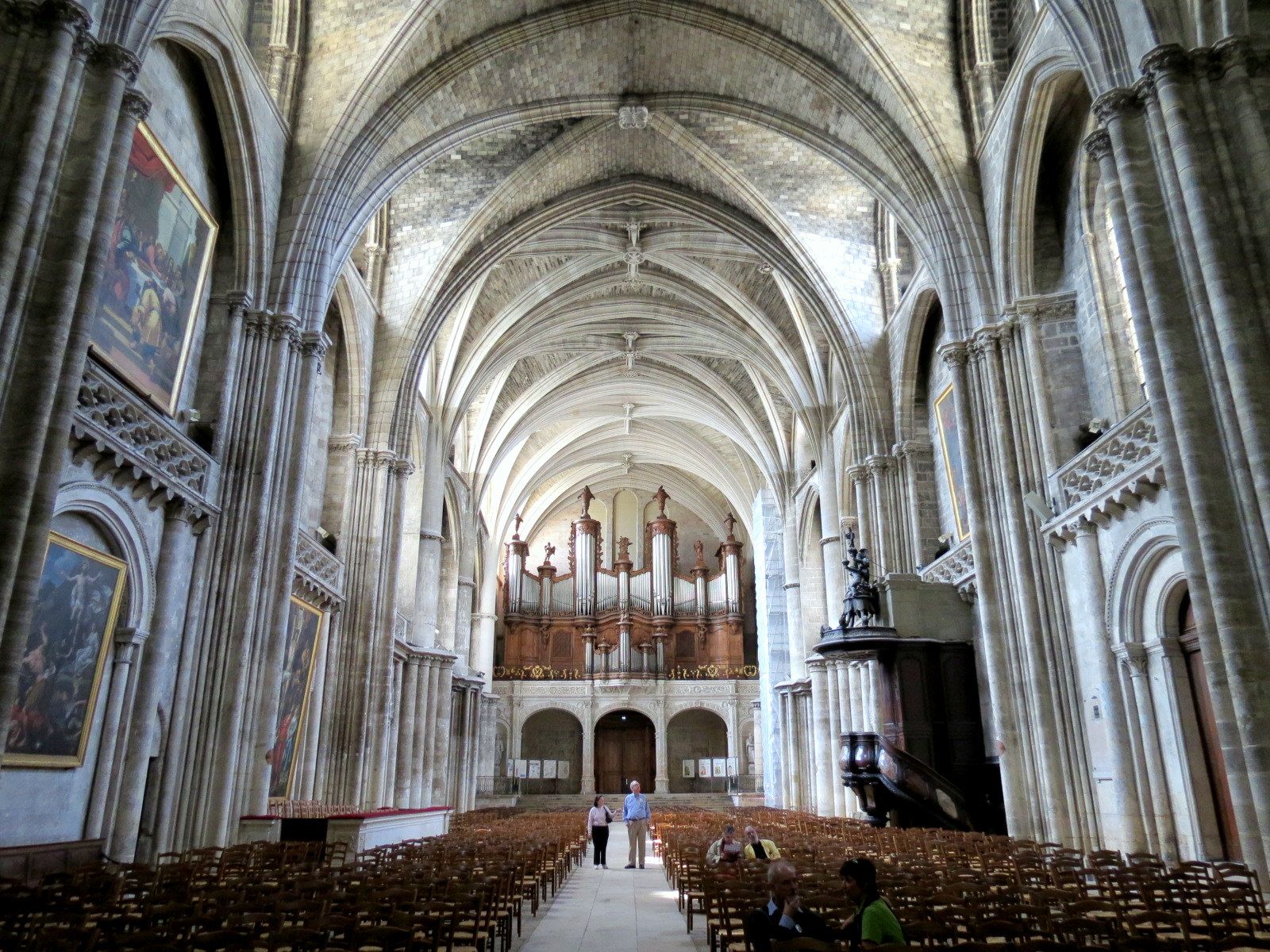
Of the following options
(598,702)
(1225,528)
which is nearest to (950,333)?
(1225,528)

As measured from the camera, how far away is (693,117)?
62.3ft

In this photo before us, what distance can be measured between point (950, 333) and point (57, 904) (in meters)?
12.8

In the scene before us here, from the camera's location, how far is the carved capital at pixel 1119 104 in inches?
352

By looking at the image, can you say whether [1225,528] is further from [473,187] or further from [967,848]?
[473,187]

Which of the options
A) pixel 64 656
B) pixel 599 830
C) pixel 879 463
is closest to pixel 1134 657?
pixel 599 830

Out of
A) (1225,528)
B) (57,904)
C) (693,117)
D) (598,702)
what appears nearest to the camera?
(57,904)

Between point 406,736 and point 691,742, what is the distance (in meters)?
19.3

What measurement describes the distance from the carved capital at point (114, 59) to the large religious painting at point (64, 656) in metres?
4.37

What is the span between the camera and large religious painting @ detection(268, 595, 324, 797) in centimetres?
1470

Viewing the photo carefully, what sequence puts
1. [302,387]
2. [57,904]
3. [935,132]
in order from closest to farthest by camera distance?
[57,904] < [302,387] < [935,132]

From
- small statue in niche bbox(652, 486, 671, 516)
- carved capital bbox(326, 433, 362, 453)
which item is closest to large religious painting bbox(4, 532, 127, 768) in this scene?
carved capital bbox(326, 433, 362, 453)

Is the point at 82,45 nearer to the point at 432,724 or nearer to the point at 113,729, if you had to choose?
the point at 113,729

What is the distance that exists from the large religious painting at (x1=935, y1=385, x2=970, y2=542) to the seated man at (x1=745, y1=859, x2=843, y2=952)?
465 inches

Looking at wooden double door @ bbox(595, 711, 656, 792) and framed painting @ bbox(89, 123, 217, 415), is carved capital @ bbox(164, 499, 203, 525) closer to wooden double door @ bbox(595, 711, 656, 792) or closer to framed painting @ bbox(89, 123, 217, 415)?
framed painting @ bbox(89, 123, 217, 415)
